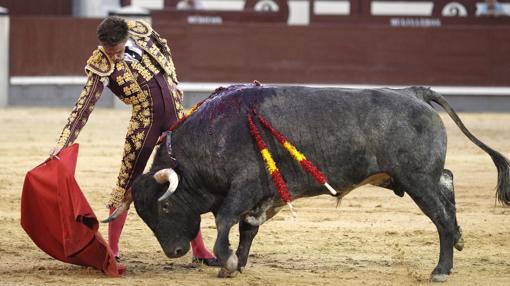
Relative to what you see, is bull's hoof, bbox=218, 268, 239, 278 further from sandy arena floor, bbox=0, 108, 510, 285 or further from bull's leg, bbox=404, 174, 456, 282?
bull's leg, bbox=404, 174, 456, 282

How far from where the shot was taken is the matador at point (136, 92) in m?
4.91

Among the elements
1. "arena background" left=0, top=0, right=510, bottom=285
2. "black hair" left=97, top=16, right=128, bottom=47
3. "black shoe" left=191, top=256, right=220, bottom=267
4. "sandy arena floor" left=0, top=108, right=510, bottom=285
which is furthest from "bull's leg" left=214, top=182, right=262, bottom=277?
"arena background" left=0, top=0, right=510, bottom=285

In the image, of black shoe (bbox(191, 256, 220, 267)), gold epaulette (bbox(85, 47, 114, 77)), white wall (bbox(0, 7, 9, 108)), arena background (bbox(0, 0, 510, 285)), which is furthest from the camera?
white wall (bbox(0, 7, 9, 108))

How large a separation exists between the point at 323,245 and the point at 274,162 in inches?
42.4

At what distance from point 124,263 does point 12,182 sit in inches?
107

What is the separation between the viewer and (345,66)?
13914mm

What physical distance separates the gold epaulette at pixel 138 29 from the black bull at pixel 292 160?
1.65 ft

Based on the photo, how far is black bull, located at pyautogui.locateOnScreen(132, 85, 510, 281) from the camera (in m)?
4.66

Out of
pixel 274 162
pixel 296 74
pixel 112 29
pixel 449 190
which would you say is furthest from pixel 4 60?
pixel 449 190

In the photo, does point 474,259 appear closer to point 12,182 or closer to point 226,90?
point 226,90

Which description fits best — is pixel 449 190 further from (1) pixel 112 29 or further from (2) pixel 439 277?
(1) pixel 112 29

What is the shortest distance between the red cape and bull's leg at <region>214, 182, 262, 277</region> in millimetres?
529

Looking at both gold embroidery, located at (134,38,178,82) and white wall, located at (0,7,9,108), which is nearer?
gold embroidery, located at (134,38,178,82)

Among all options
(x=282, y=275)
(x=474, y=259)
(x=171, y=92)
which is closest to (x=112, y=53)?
(x=171, y=92)
